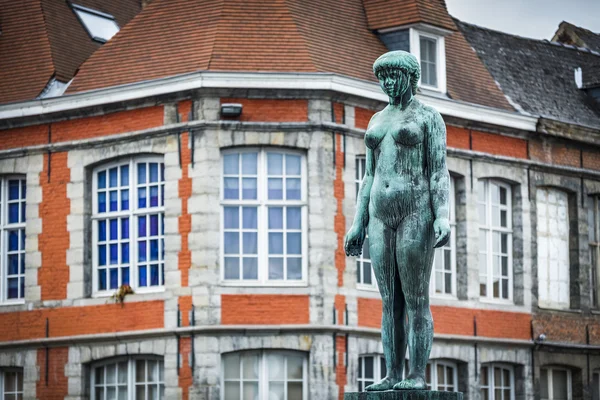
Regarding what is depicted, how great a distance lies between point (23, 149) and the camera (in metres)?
26.0

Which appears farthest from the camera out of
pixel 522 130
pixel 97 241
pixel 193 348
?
pixel 522 130

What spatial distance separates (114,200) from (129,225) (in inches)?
Result: 19.9

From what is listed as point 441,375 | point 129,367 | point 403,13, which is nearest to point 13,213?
point 129,367

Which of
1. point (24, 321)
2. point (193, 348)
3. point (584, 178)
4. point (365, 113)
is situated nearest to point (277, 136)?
point (365, 113)

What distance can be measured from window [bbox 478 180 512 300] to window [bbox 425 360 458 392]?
1558mm

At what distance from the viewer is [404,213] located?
11.3 metres

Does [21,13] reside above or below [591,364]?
above

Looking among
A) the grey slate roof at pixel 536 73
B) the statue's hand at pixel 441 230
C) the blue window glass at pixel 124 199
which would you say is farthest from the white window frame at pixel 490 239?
the statue's hand at pixel 441 230

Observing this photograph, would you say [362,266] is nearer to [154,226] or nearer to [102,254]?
[154,226]

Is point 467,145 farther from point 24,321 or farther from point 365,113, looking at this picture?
point 24,321

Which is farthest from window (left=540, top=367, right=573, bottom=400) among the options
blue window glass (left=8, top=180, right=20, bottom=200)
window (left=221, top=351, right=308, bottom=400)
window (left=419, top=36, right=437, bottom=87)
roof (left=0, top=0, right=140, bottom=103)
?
roof (left=0, top=0, right=140, bottom=103)

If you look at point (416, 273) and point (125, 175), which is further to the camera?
point (125, 175)

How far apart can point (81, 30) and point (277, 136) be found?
5.83 m

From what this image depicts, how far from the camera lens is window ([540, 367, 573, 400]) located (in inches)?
1103
